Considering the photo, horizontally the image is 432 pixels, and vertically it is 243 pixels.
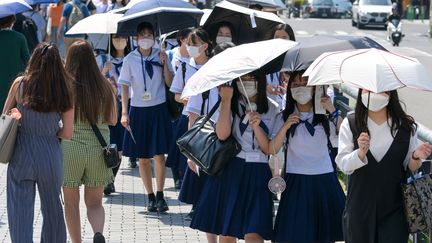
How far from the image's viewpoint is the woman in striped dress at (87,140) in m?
8.18

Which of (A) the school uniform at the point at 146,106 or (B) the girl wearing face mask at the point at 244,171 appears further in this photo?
(A) the school uniform at the point at 146,106

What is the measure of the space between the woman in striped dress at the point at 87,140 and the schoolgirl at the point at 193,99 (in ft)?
2.35

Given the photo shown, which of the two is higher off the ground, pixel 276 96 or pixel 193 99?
pixel 276 96

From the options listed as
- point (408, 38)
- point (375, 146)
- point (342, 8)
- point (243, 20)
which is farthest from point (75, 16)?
point (342, 8)

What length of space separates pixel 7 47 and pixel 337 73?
5.31 meters

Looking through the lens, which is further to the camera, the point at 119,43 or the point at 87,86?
the point at 119,43

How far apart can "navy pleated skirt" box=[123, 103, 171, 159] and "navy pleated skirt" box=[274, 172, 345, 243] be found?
360 cm

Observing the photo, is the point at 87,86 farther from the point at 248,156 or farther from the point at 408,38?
the point at 408,38

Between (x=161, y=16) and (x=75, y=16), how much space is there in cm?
939

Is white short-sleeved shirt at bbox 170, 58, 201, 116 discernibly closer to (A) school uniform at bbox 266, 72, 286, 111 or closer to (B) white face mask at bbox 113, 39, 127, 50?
(A) school uniform at bbox 266, 72, 286, 111

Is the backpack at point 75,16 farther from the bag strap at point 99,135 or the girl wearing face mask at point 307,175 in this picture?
the girl wearing face mask at point 307,175

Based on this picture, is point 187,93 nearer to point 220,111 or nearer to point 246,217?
point 220,111

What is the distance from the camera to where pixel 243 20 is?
10.3m

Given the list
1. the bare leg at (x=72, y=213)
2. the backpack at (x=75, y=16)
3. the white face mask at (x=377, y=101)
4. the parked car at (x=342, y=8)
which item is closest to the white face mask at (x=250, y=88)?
the white face mask at (x=377, y=101)
